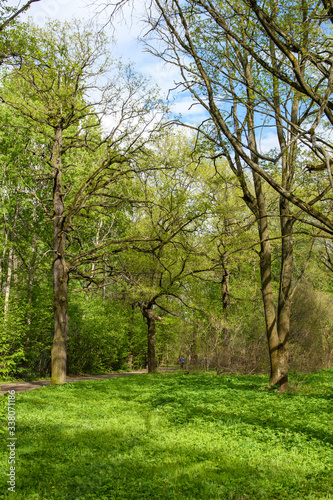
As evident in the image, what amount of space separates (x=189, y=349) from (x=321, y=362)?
6455 mm

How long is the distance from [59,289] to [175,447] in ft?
26.4

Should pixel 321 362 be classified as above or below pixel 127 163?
below

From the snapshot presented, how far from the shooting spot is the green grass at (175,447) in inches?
156

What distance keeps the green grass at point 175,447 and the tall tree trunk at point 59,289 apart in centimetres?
304

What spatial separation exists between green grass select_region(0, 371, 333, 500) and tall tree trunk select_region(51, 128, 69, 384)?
3043 millimetres

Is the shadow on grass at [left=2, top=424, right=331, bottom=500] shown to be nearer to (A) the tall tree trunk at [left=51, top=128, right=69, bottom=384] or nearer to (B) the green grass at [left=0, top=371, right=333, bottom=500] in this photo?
(B) the green grass at [left=0, top=371, right=333, bottom=500]

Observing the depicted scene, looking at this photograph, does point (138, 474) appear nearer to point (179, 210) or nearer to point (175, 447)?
point (175, 447)

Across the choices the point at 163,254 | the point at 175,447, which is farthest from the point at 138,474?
the point at 163,254

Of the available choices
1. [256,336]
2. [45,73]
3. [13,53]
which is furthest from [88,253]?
[256,336]

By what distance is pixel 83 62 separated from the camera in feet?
39.3

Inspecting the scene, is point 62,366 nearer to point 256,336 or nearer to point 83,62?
point 256,336

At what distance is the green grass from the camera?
396cm

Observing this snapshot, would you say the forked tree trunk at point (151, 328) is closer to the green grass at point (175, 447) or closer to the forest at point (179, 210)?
the forest at point (179, 210)

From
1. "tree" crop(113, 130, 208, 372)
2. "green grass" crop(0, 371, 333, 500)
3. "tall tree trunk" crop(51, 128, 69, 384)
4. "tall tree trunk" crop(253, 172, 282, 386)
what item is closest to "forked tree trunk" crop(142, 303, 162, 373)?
"tree" crop(113, 130, 208, 372)
